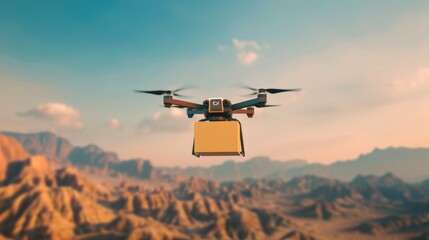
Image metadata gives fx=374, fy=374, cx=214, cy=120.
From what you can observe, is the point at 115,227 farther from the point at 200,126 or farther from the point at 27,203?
the point at 200,126

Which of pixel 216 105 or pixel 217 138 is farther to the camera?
pixel 216 105

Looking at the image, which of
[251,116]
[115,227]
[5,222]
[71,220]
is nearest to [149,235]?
[115,227]

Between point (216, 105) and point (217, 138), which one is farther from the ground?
point (216, 105)

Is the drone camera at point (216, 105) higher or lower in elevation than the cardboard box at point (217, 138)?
higher

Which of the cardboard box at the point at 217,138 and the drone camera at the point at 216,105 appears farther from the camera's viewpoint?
the drone camera at the point at 216,105
